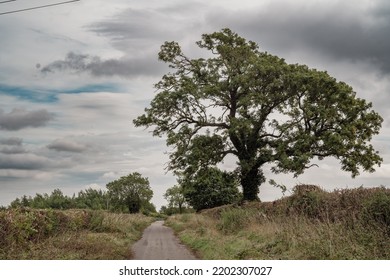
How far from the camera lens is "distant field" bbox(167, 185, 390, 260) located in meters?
11.3

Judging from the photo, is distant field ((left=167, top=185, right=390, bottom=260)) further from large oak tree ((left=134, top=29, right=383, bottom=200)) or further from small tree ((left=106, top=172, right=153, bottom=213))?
small tree ((left=106, top=172, right=153, bottom=213))

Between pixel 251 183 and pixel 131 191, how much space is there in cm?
6663

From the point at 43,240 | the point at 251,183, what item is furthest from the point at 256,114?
the point at 43,240

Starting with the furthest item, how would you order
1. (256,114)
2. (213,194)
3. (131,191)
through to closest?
(131,191), (213,194), (256,114)

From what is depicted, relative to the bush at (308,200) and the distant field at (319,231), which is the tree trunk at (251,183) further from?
the bush at (308,200)

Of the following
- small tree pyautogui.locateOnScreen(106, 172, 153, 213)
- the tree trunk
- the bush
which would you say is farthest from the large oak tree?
small tree pyautogui.locateOnScreen(106, 172, 153, 213)

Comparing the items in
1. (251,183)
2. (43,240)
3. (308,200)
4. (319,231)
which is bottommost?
(43,240)

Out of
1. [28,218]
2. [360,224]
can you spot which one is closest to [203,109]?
[28,218]

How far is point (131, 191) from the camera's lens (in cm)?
9775

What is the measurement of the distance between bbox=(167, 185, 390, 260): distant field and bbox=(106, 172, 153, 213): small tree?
76839 millimetres

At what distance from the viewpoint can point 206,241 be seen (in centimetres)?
1939

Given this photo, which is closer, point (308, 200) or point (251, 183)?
point (308, 200)

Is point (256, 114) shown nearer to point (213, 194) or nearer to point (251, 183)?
point (251, 183)

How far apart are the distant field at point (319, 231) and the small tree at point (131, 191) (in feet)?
252
